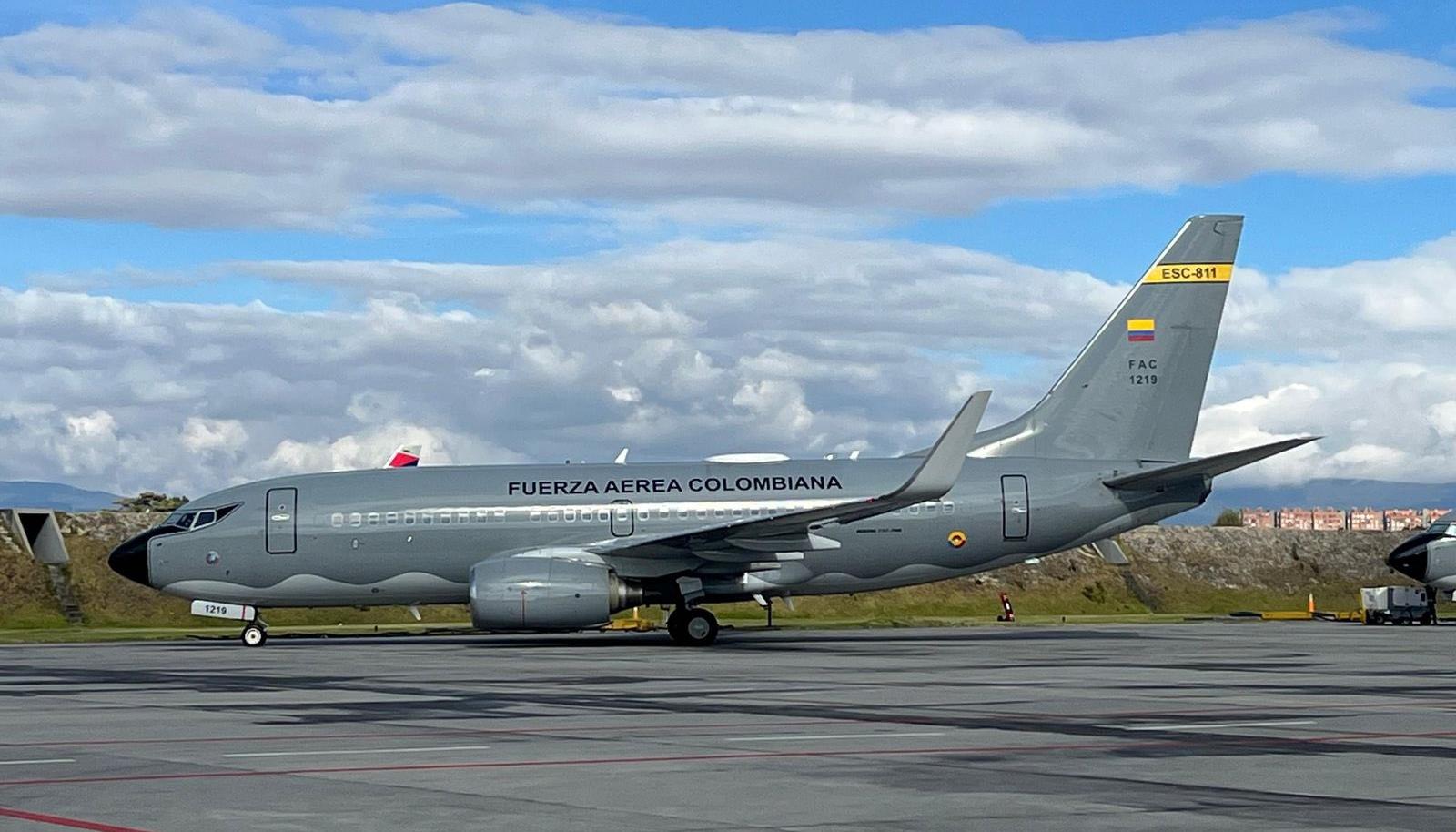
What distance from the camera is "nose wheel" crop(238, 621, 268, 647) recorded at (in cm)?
3772

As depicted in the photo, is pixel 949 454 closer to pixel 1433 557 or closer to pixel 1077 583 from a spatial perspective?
pixel 1433 557

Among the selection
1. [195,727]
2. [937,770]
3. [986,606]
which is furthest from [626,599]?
[986,606]

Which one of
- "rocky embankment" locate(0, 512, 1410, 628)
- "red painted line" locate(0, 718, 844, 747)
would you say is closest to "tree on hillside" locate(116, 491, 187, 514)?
"rocky embankment" locate(0, 512, 1410, 628)

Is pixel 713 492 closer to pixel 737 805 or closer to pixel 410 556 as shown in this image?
pixel 410 556

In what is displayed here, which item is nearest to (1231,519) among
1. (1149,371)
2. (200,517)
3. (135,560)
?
(1149,371)

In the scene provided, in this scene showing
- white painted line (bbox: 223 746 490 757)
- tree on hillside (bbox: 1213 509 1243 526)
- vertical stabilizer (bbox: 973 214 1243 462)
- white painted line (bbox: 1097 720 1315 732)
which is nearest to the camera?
white painted line (bbox: 223 746 490 757)

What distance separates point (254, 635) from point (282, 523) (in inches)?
102

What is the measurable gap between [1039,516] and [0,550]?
33.7 meters

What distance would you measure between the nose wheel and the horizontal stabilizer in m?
18.0

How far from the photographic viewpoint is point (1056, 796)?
11422 millimetres

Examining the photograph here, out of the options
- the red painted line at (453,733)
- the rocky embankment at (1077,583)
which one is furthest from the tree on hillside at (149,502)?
the red painted line at (453,733)

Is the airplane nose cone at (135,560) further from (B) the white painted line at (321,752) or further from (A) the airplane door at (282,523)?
(B) the white painted line at (321,752)

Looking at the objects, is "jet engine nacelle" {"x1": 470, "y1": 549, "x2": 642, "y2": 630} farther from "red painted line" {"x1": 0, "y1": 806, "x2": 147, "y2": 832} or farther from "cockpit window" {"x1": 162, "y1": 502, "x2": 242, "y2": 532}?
"red painted line" {"x1": 0, "y1": 806, "x2": 147, "y2": 832}

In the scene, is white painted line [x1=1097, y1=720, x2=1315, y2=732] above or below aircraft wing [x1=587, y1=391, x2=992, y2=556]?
below
